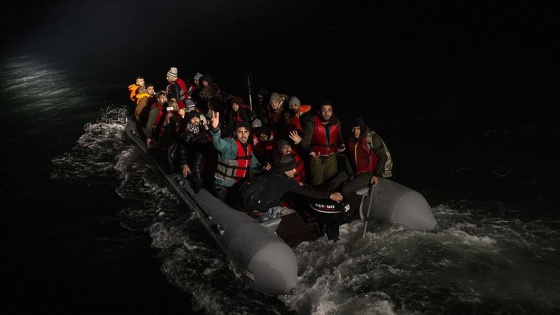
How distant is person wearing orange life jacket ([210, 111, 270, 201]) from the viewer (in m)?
6.86

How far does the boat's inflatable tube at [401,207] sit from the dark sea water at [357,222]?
0.25 metres

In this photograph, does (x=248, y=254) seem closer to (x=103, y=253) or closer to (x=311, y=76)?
(x=103, y=253)

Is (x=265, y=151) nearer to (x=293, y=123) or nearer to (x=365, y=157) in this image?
(x=293, y=123)

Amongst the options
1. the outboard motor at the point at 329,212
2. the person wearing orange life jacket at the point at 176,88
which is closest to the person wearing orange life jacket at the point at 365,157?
the outboard motor at the point at 329,212

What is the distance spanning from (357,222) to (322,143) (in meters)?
1.68

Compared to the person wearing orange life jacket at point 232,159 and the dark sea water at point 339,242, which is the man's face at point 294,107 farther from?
the dark sea water at point 339,242

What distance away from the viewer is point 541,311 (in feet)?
19.4

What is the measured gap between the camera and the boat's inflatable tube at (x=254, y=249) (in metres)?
6.42

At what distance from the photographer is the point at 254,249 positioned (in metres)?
6.50

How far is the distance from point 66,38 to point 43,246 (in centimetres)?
4532

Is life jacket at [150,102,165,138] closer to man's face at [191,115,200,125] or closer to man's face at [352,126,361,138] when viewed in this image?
man's face at [191,115,200,125]

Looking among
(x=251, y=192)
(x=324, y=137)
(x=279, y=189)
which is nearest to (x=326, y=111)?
(x=324, y=137)

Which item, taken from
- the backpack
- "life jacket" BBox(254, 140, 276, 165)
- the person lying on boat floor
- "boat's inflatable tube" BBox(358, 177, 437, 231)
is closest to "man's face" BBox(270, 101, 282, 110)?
"life jacket" BBox(254, 140, 276, 165)

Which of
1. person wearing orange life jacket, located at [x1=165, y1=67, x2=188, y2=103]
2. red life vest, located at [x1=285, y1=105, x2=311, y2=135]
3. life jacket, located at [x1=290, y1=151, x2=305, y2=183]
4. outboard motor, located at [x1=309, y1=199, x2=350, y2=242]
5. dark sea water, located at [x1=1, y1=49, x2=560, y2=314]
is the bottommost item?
dark sea water, located at [x1=1, y1=49, x2=560, y2=314]
